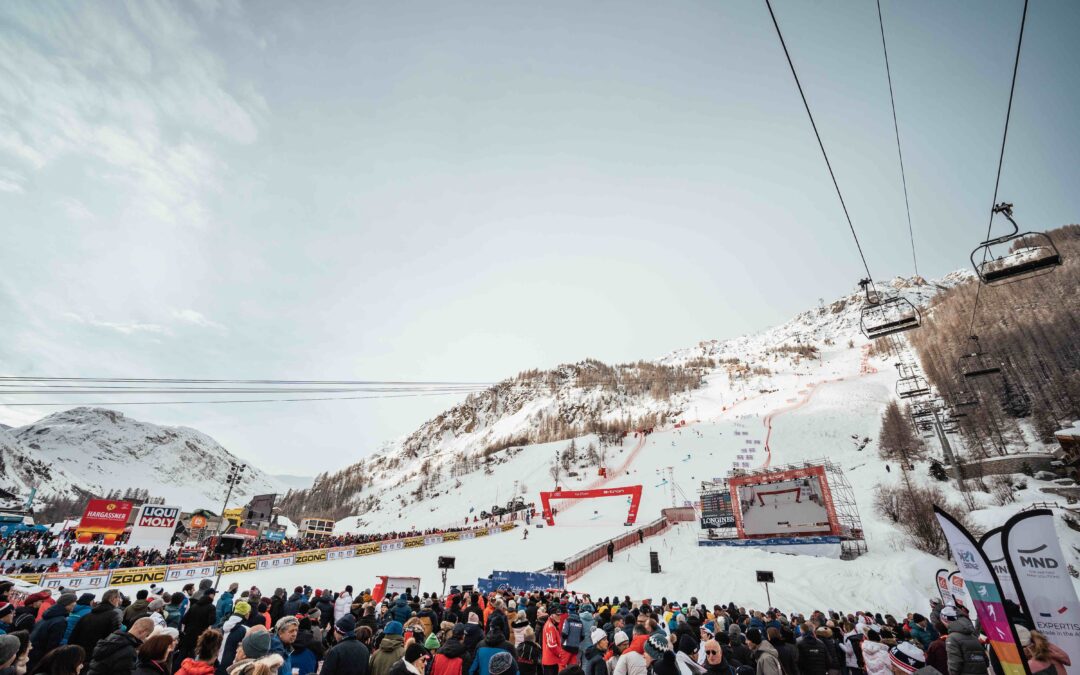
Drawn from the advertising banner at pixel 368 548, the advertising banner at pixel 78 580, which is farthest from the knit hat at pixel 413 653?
the advertising banner at pixel 368 548

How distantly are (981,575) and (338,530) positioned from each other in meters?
73.4

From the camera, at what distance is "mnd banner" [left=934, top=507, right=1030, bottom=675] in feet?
18.8

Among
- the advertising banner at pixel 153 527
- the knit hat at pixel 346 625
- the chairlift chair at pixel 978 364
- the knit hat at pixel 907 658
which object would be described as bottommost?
the knit hat at pixel 907 658

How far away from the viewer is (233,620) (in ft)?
19.6

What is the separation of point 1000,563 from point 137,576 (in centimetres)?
2745

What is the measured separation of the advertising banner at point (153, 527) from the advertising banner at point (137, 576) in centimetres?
689

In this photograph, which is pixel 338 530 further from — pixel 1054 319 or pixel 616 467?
pixel 1054 319

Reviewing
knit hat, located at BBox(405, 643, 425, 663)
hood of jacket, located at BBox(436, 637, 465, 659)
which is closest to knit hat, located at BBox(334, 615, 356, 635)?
hood of jacket, located at BBox(436, 637, 465, 659)

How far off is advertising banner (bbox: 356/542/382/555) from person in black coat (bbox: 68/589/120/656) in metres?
23.9

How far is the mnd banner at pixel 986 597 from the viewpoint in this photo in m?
5.73

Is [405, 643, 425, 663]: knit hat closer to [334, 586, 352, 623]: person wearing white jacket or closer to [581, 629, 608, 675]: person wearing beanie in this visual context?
[581, 629, 608, 675]: person wearing beanie

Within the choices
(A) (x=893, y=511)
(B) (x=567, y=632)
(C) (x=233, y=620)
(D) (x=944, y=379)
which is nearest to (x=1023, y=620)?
(B) (x=567, y=632)

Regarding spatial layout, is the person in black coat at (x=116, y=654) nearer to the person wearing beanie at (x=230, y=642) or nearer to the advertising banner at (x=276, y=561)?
the person wearing beanie at (x=230, y=642)

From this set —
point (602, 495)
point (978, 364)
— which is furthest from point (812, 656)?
point (978, 364)
